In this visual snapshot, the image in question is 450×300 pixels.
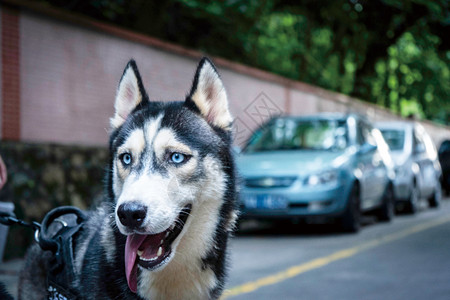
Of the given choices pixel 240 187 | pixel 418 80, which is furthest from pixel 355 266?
pixel 418 80

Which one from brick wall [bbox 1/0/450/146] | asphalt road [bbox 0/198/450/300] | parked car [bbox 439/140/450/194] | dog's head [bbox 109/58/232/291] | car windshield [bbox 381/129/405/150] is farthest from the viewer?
parked car [bbox 439/140/450/194]

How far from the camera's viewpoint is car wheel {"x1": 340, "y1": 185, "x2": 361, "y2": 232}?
11.0m

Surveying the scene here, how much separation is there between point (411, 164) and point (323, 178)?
17.5ft

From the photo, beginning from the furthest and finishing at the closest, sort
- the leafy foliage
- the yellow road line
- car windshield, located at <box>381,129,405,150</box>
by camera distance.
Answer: car windshield, located at <box>381,129,405,150</box> → the leafy foliage → the yellow road line

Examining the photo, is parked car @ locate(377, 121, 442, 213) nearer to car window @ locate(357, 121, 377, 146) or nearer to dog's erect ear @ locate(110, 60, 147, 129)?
car window @ locate(357, 121, 377, 146)

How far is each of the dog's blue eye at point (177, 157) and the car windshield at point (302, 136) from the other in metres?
8.67

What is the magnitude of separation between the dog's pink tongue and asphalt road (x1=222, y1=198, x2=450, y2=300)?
7.79 feet

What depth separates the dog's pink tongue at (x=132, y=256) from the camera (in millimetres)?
2807

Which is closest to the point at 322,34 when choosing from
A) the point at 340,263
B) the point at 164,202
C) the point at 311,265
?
the point at 340,263

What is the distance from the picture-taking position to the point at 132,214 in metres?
2.64

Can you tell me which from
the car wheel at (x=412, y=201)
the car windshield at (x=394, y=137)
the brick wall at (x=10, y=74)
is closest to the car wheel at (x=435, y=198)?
the car wheel at (x=412, y=201)

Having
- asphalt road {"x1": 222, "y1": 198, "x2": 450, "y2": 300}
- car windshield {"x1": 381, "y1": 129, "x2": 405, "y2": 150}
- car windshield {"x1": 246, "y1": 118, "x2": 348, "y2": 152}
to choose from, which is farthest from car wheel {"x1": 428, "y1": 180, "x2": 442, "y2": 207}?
car windshield {"x1": 246, "y1": 118, "x2": 348, "y2": 152}

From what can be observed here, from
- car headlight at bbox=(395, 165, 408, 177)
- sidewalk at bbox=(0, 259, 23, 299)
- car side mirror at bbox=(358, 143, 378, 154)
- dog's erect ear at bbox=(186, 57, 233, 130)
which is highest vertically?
dog's erect ear at bbox=(186, 57, 233, 130)

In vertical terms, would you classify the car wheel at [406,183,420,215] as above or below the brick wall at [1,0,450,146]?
below
